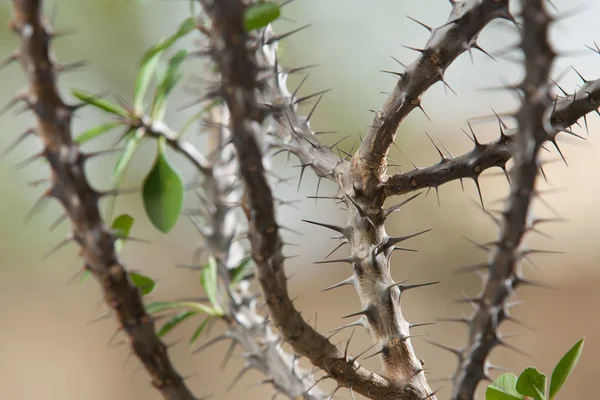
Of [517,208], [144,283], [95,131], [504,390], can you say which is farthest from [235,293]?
[517,208]

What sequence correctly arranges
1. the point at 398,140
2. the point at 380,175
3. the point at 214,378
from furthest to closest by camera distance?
1. the point at 214,378
2. the point at 398,140
3. the point at 380,175

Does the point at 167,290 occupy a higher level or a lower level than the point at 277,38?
higher

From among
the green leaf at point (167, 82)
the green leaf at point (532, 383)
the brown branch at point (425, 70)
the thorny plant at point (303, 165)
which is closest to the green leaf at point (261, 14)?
the thorny plant at point (303, 165)

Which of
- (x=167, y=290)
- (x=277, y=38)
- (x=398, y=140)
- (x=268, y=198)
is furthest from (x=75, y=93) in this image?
(x=167, y=290)

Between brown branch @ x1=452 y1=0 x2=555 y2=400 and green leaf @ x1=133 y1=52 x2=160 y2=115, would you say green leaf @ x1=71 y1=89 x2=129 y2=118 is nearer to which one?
green leaf @ x1=133 y1=52 x2=160 y2=115

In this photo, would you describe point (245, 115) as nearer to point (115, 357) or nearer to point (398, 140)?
point (398, 140)

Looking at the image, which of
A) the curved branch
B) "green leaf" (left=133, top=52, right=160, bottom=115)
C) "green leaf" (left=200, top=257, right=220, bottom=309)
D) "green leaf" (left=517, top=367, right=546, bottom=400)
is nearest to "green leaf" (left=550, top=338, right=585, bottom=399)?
"green leaf" (left=517, top=367, right=546, bottom=400)
